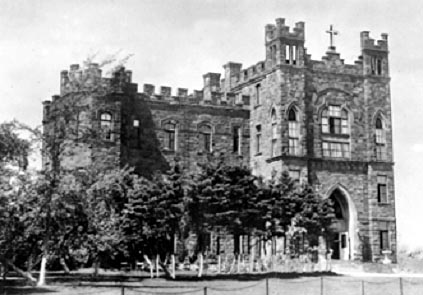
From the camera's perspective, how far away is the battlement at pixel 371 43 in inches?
2142

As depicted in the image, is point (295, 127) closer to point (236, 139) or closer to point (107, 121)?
point (236, 139)

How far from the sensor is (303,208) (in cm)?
4391

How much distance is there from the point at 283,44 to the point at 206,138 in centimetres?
843

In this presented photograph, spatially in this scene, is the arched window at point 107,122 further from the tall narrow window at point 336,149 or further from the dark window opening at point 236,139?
the tall narrow window at point 336,149

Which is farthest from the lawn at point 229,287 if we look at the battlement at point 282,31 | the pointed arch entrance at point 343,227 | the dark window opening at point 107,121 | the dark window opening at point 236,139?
the battlement at point 282,31

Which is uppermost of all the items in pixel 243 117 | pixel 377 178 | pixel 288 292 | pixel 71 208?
pixel 243 117

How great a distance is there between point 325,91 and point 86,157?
16826mm

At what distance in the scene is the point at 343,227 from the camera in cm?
5247

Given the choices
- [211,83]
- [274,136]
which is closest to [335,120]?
[274,136]

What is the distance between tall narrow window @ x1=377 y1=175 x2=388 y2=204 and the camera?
53062mm

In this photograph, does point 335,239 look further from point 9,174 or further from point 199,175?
point 9,174

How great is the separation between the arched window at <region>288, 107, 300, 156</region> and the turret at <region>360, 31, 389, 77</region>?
6868mm

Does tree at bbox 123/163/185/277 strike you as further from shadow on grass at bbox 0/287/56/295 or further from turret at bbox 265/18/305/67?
turret at bbox 265/18/305/67

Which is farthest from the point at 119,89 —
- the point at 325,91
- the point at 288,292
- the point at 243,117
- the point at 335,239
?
the point at 288,292
